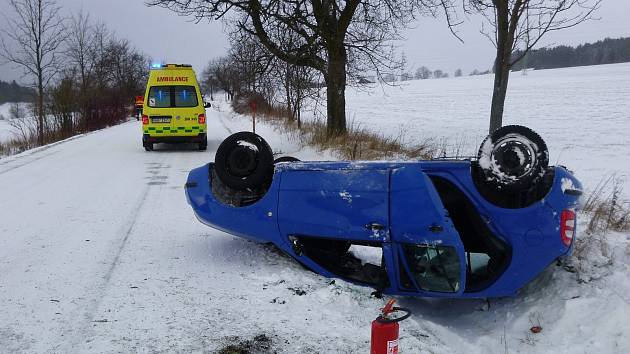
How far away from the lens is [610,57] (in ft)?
348

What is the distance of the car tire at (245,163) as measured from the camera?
4535 millimetres

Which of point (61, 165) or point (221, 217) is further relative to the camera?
point (61, 165)

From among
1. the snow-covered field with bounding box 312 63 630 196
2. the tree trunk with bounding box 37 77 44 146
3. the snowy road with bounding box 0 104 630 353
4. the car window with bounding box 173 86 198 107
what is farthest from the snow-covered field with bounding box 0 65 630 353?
the tree trunk with bounding box 37 77 44 146

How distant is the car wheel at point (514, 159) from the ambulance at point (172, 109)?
11.2 metres

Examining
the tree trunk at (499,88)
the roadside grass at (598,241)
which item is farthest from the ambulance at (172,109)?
the roadside grass at (598,241)

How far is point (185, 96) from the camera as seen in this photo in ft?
46.7

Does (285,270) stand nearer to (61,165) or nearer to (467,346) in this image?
(467,346)

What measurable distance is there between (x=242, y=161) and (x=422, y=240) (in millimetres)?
1841

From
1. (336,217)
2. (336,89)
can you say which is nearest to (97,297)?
(336,217)

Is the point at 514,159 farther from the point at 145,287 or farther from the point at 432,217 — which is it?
the point at 145,287

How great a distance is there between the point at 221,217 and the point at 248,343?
1537mm

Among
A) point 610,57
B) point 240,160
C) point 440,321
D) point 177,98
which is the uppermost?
point 610,57

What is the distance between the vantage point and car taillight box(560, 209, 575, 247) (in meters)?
3.61

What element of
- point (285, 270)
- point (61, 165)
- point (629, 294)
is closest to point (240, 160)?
point (285, 270)
